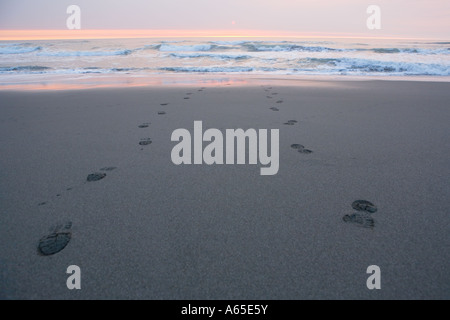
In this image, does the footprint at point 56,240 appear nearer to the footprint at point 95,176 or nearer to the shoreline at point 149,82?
the footprint at point 95,176

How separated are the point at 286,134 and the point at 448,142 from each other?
2.11 meters

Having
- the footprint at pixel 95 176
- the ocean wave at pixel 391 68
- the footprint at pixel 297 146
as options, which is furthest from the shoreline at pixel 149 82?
the footprint at pixel 95 176

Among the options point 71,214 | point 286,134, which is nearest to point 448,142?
point 286,134

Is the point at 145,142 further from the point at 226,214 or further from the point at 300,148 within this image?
the point at 300,148

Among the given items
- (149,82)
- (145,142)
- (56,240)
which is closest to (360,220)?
(56,240)

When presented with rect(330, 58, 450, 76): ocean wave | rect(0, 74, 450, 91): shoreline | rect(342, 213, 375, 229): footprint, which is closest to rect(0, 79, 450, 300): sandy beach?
rect(342, 213, 375, 229): footprint

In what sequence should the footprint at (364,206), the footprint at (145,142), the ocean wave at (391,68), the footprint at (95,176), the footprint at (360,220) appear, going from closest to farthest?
the footprint at (360,220)
the footprint at (364,206)
the footprint at (95,176)
the footprint at (145,142)
the ocean wave at (391,68)

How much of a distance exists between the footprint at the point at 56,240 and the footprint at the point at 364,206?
226 centimetres

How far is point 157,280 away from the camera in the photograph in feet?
4.77

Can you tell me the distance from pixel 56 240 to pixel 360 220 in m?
2.29

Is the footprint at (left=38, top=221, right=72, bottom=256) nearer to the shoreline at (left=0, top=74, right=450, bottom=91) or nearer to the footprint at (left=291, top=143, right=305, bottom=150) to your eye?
the footprint at (left=291, top=143, right=305, bottom=150)

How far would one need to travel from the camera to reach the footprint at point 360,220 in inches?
72.1

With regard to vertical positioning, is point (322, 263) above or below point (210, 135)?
below
